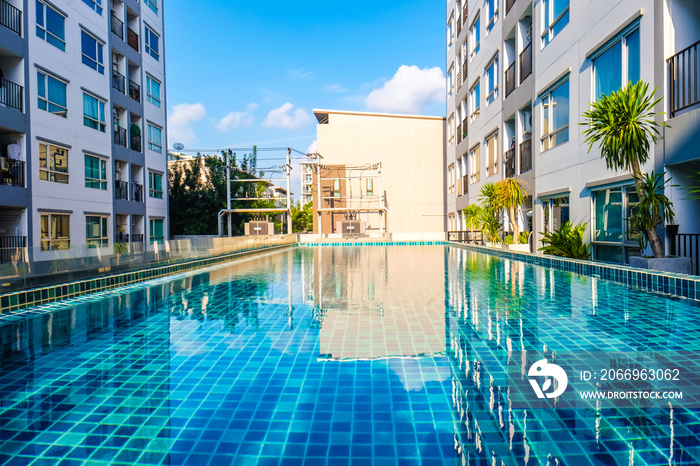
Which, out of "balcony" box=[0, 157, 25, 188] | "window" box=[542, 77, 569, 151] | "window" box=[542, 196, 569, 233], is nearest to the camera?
"window" box=[542, 77, 569, 151]

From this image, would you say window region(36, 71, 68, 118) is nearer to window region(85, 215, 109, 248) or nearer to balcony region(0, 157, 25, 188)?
balcony region(0, 157, 25, 188)

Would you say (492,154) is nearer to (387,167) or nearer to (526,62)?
(526,62)

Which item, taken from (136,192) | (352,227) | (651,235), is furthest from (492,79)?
(136,192)

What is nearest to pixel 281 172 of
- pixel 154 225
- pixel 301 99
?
pixel 301 99

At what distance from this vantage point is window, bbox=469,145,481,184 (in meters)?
18.8

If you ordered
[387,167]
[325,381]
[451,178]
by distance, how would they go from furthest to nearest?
[387,167], [451,178], [325,381]

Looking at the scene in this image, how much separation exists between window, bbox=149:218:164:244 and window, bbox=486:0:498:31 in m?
17.5

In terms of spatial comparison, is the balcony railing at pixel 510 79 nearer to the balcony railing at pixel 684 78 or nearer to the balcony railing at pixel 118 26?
the balcony railing at pixel 684 78

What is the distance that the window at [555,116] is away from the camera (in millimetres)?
10672

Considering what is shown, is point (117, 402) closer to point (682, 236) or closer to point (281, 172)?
point (682, 236)

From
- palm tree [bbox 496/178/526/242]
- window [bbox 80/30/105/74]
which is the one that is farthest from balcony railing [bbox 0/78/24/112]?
palm tree [bbox 496/178/526/242]

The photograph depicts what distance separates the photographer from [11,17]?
41.6 ft

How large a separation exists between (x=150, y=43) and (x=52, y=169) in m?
10.3

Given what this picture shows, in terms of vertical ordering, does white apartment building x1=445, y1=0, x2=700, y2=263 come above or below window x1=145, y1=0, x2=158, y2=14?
below
